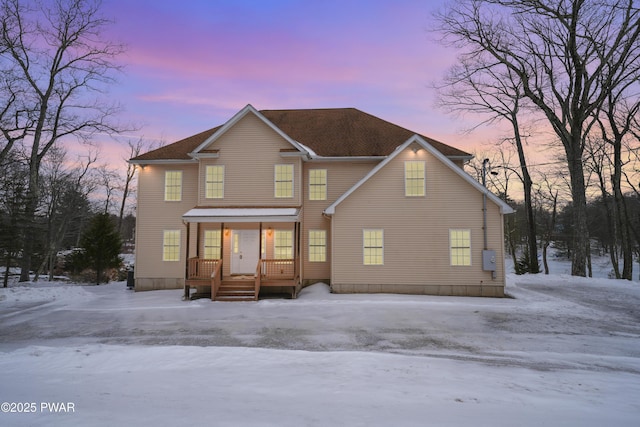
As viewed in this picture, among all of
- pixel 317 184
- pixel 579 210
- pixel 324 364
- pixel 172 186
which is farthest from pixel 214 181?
pixel 579 210

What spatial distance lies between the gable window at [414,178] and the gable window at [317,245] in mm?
4567

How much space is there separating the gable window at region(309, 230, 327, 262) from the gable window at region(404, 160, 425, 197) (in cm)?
457

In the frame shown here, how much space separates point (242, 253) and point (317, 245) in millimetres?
3630

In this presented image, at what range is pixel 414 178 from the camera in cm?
1589

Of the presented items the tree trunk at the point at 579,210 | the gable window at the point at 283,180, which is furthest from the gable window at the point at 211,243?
the tree trunk at the point at 579,210

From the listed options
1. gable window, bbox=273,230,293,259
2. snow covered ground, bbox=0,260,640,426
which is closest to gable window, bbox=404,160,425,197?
snow covered ground, bbox=0,260,640,426

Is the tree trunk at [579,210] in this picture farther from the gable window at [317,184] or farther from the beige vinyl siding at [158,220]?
the beige vinyl siding at [158,220]

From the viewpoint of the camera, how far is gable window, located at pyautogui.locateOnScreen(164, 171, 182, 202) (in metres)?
18.1

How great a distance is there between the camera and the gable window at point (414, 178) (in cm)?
1585

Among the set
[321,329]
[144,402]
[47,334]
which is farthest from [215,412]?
[47,334]

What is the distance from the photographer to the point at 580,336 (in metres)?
9.42

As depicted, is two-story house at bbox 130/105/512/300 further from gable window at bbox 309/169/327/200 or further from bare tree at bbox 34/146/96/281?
bare tree at bbox 34/146/96/281

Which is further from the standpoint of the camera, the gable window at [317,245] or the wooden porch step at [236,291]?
the gable window at [317,245]

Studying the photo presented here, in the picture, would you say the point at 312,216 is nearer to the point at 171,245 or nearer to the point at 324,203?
the point at 324,203
